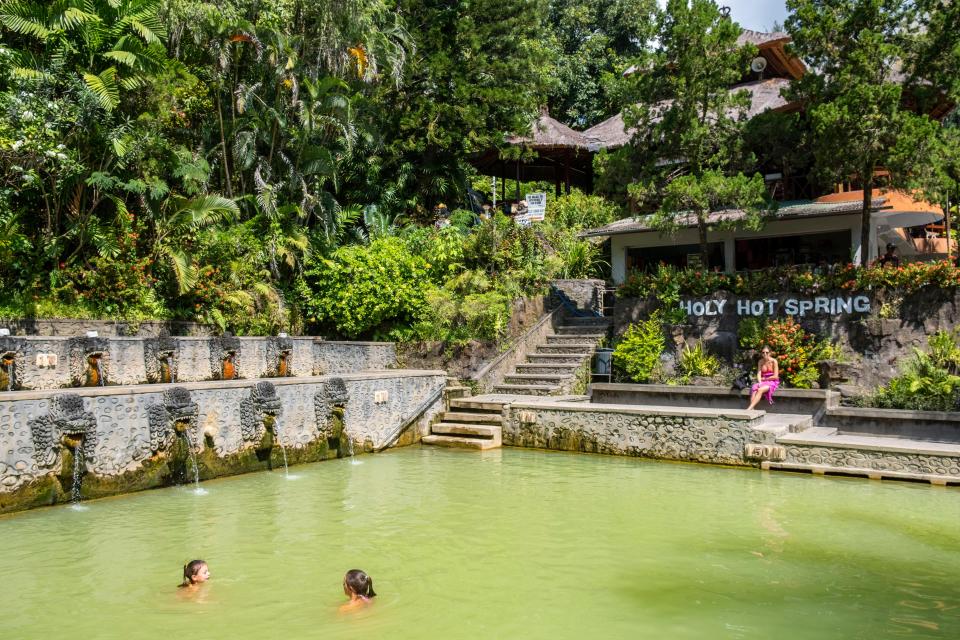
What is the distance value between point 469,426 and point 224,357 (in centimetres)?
506

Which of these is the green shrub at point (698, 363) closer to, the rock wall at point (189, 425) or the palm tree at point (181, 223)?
the rock wall at point (189, 425)

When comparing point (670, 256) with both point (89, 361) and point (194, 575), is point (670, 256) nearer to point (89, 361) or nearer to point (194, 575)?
point (89, 361)

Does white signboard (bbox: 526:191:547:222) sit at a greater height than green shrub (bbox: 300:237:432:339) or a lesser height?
greater

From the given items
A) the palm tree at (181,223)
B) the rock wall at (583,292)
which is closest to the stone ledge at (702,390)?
the rock wall at (583,292)

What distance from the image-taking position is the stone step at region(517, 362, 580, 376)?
18.3m

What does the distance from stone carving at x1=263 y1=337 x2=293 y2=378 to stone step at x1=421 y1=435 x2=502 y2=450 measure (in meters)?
3.28

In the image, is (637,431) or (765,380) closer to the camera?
(637,431)

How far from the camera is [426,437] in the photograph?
16359mm

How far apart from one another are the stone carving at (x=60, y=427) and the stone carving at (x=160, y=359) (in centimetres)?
326

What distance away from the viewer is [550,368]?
1853 centimetres

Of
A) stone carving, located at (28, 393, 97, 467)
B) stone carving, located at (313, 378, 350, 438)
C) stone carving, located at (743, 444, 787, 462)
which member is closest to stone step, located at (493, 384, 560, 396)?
stone carving, located at (313, 378, 350, 438)

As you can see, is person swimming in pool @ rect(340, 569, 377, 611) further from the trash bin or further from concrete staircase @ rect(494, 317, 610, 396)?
the trash bin

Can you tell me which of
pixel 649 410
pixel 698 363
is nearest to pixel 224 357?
pixel 649 410

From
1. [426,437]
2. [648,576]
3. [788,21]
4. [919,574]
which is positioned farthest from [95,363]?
[788,21]
